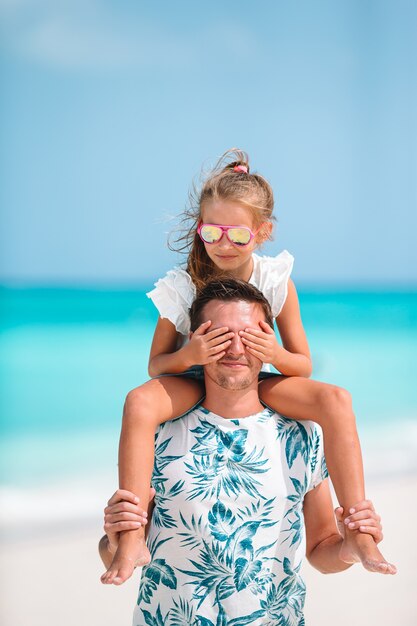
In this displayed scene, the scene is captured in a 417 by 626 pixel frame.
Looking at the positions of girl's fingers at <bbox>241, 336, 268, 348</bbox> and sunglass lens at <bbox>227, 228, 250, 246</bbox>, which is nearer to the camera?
girl's fingers at <bbox>241, 336, 268, 348</bbox>

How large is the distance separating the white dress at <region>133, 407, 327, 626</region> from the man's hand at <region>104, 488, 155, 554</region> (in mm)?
137

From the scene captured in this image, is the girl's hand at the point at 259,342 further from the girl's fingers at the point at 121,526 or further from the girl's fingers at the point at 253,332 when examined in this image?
the girl's fingers at the point at 121,526

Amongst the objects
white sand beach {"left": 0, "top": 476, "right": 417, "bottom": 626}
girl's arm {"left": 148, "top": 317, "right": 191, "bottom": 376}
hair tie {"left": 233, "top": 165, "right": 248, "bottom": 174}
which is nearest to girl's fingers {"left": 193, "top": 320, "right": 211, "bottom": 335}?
girl's arm {"left": 148, "top": 317, "right": 191, "bottom": 376}

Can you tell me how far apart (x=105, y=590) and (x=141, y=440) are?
9.45 feet

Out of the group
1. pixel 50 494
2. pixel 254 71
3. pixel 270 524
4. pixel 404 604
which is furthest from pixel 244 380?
pixel 254 71

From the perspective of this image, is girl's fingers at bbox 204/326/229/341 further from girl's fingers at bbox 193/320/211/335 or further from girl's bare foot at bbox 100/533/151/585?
girl's bare foot at bbox 100/533/151/585

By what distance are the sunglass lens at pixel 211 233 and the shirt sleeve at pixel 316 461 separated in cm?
71

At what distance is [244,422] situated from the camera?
7.98ft

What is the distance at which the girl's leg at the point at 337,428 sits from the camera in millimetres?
2320

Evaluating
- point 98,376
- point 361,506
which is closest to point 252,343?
point 361,506

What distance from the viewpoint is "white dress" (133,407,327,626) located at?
7.68 ft

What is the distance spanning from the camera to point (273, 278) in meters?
3.03

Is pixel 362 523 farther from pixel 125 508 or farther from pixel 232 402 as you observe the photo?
pixel 125 508

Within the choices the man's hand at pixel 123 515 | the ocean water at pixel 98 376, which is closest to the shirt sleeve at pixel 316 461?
the man's hand at pixel 123 515
